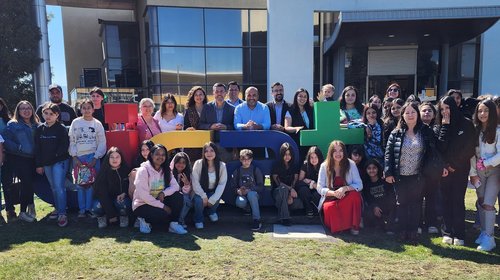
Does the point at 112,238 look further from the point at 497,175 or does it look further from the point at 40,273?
the point at 497,175

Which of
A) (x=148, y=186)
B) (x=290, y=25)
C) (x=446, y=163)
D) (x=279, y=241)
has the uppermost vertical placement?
(x=290, y=25)

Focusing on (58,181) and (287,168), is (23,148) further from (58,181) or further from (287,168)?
(287,168)

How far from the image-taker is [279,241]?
4.46 metres

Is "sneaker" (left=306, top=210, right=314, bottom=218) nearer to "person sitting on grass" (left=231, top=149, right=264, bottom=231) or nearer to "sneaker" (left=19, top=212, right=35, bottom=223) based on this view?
"person sitting on grass" (left=231, top=149, right=264, bottom=231)

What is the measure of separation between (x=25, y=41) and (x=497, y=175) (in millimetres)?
16633

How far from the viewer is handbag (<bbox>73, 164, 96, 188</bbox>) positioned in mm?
5176

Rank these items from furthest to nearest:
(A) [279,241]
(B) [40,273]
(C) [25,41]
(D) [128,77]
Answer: (D) [128,77], (C) [25,41], (A) [279,241], (B) [40,273]

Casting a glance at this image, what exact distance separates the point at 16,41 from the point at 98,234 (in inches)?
536

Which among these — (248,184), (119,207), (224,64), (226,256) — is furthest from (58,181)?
(224,64)

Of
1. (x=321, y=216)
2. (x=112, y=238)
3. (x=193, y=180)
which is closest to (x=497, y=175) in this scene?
(x=321, y=216)

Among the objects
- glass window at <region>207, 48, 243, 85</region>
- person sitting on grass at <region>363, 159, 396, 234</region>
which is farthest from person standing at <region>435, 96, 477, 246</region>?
glass window at <region>207, 48, 243, 85</region>

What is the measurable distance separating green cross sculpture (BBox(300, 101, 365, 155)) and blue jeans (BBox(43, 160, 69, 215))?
352 cm

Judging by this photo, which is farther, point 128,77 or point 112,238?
point 128,77

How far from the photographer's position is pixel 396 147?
14.4ft
